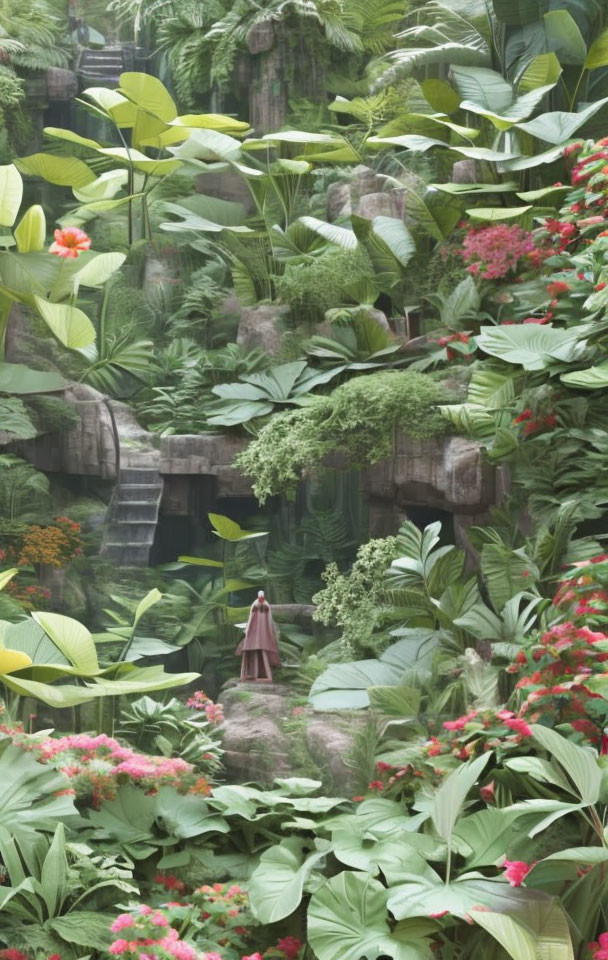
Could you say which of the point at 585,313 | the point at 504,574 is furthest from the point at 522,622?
the point at 585,313

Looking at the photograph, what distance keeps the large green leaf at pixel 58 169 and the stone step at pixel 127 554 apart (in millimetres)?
3559

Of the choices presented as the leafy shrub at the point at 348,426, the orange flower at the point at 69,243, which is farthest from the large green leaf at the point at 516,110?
the orange flower at the point at 69,243

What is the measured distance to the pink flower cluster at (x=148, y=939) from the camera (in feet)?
14.7

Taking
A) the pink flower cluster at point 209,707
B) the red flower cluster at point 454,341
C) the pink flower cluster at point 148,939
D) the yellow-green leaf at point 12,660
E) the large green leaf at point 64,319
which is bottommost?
the pink flower cluster at point 148,939

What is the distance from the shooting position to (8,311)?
9312mm

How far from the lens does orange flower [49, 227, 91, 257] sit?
9.14m

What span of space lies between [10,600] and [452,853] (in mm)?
4271

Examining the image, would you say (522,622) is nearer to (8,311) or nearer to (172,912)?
(172,912)

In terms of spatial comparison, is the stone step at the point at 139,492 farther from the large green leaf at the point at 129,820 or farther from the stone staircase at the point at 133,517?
the large green leaf at the point at 129,820

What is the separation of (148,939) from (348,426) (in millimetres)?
4146

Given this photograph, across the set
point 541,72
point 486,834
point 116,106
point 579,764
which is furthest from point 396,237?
point 579,764

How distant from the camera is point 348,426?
795 centimetres

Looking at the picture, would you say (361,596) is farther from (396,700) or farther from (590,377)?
(590,377)

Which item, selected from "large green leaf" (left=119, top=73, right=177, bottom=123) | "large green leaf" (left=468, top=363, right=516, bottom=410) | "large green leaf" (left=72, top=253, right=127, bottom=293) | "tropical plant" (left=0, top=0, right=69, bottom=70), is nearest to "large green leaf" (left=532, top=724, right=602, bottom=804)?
"large green leaf" (left=468, top=363, right=516, bottom=410)
